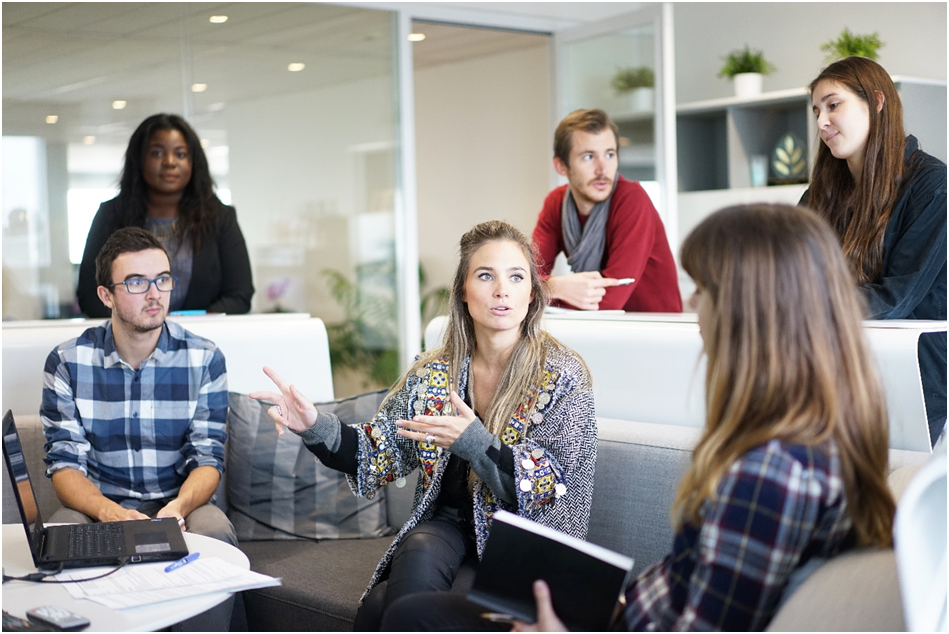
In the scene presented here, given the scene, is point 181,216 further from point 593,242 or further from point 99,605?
point 99,605

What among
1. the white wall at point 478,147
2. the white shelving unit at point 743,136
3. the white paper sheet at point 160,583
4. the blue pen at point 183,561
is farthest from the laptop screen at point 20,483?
the white wall at point 478,147

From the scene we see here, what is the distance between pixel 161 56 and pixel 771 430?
407 cm

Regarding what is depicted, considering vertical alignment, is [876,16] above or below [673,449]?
above

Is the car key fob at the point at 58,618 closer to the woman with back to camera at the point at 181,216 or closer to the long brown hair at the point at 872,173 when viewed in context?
the long brown hair at the point at 872,173

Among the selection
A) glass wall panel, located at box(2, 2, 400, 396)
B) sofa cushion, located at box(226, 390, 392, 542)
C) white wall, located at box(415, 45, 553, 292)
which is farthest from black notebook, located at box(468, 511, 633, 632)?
white wall, located at box(415, 45, 553, 292)

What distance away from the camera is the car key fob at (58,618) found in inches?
56.6

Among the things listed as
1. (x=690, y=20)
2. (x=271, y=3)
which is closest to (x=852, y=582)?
(x=271, y=3)

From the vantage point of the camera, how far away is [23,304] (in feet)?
14.4

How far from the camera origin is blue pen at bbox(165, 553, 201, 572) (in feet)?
5.63

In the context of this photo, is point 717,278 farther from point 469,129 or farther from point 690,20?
point 469,129

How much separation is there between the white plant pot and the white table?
4177mm

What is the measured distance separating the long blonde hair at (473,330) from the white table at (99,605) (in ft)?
2.21

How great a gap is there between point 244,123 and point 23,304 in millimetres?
1322

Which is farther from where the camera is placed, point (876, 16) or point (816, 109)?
point (876, 16)
